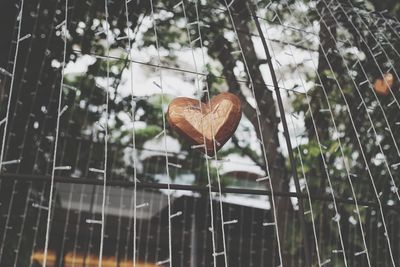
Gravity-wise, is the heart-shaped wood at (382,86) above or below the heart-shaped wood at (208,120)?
above

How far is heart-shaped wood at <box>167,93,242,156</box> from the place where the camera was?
1.33 metres

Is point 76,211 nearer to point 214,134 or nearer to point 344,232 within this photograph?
point 344,232

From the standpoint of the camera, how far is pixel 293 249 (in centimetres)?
317

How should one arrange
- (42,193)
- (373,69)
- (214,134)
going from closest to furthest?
(214,134) → (42,193) → (373,69)

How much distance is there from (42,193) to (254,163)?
5.71 ft

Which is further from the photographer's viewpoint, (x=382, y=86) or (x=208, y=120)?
(x=382, y=86)

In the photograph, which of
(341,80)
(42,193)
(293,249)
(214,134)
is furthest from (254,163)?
(214,134)

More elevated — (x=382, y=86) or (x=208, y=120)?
(x=382, y=86)

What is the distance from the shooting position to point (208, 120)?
4.45 feet

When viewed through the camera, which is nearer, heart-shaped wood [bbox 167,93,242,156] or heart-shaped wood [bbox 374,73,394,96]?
heart-shaped wood [bbox 167,93,242,156]

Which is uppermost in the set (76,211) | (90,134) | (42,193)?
(90,134)

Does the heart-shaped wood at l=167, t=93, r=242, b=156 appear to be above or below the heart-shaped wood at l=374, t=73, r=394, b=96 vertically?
below

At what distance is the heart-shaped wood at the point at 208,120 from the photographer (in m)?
1.33

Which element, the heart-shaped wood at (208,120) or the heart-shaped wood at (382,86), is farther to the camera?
the heart-shaped wood at (382,86)
